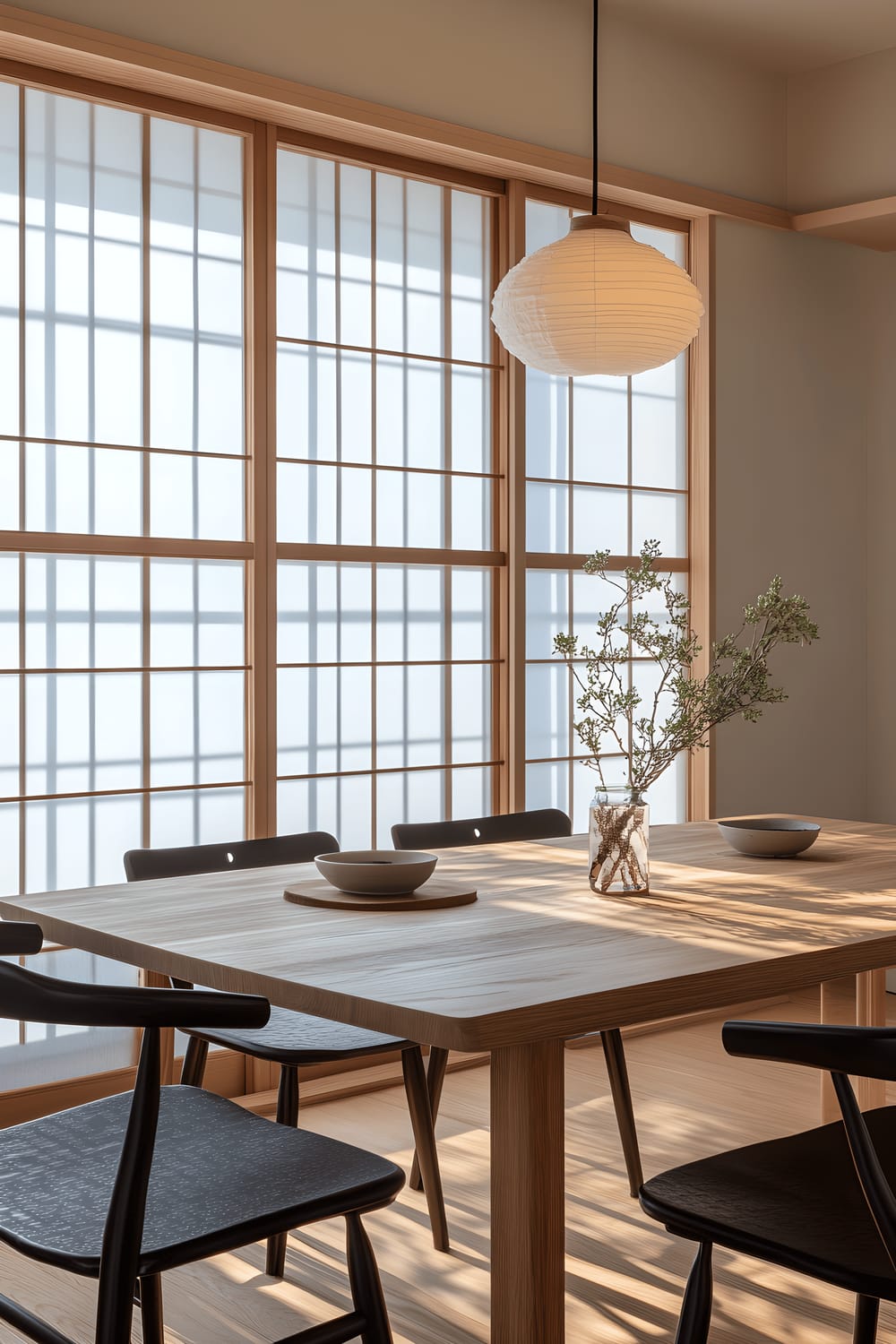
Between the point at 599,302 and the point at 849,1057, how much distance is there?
1614mm

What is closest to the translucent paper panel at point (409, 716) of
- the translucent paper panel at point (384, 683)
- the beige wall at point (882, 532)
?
the translucent paper panel at point (384, 683)

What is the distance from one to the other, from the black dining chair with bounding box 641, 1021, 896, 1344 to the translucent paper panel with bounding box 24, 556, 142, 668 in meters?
2.18

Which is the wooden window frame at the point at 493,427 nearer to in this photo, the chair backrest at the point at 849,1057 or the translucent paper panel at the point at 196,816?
the translucent paper panel at the point at 196,816

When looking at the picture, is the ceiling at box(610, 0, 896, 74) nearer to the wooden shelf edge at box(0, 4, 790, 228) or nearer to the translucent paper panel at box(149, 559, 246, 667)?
the wooden shelf edge at box(0, 4, 790, 228)

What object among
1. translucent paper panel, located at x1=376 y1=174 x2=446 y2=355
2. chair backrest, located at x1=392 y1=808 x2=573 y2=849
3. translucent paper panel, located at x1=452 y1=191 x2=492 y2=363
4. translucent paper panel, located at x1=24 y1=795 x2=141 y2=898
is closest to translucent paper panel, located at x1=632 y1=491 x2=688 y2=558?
translucent paper panel, located at x1=452 y1=191 x2=492 y2=363

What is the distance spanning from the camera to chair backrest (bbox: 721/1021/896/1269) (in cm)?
145

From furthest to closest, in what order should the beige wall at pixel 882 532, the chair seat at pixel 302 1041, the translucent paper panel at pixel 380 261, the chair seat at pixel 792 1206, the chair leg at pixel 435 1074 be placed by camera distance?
the beige wall at pixel 882 532 < the translucent paper panel at pixel 380 261 < the chair leg at pixel 435 1074 < the chair seat at pixel 302 1041 < the chair seat at pixel 792 1206

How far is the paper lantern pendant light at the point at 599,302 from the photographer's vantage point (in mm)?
2635

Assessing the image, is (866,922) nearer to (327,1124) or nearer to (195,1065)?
(195,1065)

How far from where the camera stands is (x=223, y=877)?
2545 millimetres

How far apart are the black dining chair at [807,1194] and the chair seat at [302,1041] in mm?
733

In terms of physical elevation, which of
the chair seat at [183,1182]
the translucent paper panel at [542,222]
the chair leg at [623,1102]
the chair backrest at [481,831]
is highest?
the translucent paper panel at [542,222]

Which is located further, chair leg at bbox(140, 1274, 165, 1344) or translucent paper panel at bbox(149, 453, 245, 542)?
translucent paper panel at bbox(149, 453, 245, 542)

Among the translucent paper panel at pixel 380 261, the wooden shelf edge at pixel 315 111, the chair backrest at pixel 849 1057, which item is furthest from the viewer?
the translucent paper panel at pixel 380 261
